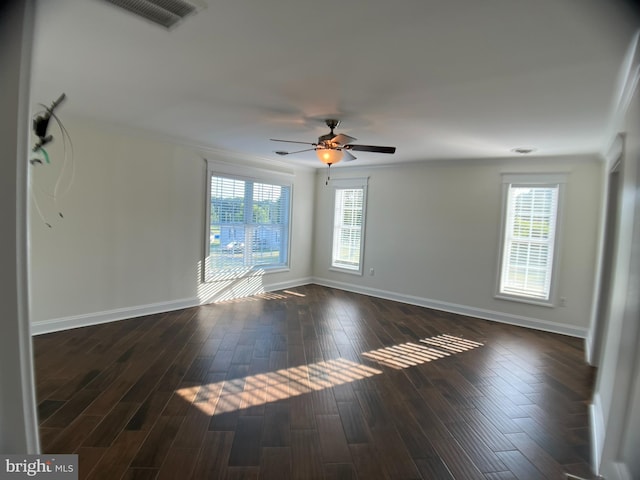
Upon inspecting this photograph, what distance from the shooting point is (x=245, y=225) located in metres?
6.04

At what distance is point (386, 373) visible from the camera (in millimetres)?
3260

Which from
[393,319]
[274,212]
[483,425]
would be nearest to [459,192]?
[393,319]

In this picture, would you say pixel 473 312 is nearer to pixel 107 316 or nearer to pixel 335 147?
pixel 335 147

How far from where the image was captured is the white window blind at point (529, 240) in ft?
15.9

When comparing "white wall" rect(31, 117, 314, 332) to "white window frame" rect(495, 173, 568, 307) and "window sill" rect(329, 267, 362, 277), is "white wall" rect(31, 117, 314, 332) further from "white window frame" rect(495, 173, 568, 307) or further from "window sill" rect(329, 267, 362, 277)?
"white window frame" rect(495, 173, 568, 307)

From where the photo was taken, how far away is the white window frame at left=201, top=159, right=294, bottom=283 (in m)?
5.36

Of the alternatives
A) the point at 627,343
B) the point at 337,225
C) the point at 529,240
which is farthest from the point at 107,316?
the point at 529,240

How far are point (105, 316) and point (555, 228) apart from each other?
245 inches

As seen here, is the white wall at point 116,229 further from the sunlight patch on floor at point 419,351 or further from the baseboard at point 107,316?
the sunlight patch on floor at point 419,351

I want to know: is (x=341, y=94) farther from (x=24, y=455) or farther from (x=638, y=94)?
(x=24, y=455)

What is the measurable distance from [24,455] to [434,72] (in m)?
2.79

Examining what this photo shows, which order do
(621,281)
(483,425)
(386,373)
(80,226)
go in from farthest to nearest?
(80,226) → (386,373) → (483,425) → (621,281)

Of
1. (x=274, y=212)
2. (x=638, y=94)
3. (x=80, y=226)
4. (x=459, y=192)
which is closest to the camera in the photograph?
(x=638, y=94)

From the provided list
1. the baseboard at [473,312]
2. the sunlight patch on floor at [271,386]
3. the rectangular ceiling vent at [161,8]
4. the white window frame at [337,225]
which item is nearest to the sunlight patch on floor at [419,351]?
the sunlight patch on floor at [271,386]
